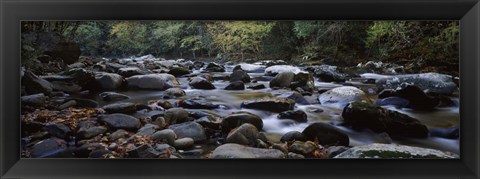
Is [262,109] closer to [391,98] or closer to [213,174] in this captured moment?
[213,174]

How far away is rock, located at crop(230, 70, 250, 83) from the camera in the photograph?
2480 millimetres

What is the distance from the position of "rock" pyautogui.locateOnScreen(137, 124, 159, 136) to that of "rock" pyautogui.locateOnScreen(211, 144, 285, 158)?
14.6 inches

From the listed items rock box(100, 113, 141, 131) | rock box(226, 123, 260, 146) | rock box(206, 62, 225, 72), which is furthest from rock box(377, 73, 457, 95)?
rock box(100, 113, 141, 131)

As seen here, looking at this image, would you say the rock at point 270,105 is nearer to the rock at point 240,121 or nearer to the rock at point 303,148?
the rock at point 240,121

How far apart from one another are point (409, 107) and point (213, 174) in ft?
3.94

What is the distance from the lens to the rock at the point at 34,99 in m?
2.37

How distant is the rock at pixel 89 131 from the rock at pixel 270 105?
0.83m

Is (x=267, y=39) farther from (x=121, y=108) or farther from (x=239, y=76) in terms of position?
(x=121, y=108)

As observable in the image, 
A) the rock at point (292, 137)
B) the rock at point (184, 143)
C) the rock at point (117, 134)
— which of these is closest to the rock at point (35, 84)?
the rock at point (117, 134)

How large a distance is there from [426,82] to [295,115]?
0.80m

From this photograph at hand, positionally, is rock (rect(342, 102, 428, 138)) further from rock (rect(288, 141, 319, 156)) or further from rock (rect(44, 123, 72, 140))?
rock (rect(44, 123, 72, 140))

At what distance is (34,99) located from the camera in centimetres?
238

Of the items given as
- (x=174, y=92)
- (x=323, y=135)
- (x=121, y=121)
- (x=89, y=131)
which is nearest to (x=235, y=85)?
(x=174, y=92)
